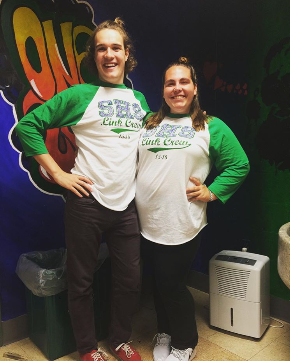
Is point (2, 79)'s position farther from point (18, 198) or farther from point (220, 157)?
point (220, 157)

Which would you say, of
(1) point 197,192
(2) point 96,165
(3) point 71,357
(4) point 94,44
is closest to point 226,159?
(1) point 197,192

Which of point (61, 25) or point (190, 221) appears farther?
point (61, 25)

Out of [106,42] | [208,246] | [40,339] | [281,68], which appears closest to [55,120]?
[106,42]

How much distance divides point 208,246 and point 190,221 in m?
1.12

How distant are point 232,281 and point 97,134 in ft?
3.97

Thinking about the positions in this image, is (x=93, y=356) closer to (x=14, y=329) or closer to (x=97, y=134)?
(x=14, y=329)

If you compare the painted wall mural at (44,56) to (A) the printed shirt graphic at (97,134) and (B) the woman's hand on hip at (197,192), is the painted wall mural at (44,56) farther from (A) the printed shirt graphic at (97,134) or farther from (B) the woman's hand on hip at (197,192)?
(B) the woman's hand on hip at (197,192)

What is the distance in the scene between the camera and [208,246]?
2.84 m

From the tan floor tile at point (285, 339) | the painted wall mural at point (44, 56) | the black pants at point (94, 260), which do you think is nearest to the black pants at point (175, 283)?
the black pants at point (94, 260)

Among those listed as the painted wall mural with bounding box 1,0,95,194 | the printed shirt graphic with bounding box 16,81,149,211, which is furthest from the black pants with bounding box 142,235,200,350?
the painted wall mural with bounding box 1,0,95,194

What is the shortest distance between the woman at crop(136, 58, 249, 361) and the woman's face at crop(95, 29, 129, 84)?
0.25 m

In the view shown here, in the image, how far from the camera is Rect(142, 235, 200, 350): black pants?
1.82 metres

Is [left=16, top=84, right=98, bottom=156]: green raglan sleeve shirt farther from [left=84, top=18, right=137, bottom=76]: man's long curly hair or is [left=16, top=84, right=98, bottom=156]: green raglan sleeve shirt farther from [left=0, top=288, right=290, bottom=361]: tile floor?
[left=0, top=288, right=290, bottom=361]: tile floor

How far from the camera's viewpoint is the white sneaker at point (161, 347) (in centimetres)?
197
